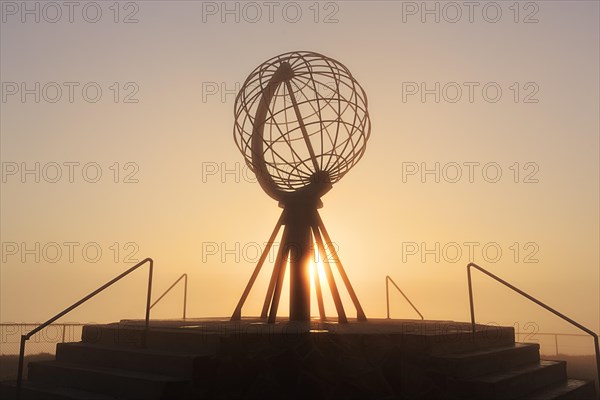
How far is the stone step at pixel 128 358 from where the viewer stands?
717 centimetres

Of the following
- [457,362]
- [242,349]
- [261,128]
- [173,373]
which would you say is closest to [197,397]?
[173,373]

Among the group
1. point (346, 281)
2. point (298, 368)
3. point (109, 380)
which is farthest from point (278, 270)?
point (109, 380)

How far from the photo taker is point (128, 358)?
791 cm

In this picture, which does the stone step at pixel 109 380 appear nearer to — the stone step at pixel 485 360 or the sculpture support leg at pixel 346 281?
the stone step at pixel 485 360

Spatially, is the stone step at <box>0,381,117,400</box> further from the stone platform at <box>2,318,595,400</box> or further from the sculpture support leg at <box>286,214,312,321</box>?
the sculpture support leg at <box>286,214,312,321</box>

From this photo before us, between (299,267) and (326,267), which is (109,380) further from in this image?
(326,267)

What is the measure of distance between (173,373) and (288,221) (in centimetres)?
530

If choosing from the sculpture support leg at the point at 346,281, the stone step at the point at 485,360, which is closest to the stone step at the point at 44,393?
the stone step at the point at 485,360

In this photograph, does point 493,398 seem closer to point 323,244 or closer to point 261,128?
point 323,244

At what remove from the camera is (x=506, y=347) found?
356 inches

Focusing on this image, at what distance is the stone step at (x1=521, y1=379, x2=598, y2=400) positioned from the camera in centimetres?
788

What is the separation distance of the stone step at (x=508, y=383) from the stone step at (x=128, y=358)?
146 inches

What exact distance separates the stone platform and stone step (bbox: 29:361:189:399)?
0.01 m

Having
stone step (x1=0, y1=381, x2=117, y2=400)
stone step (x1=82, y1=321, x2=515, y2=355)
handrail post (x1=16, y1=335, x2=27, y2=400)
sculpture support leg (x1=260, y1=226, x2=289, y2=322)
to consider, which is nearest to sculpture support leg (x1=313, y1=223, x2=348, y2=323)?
sculpture support leg (x1=260, y1=226, x2=289, y2=322)
